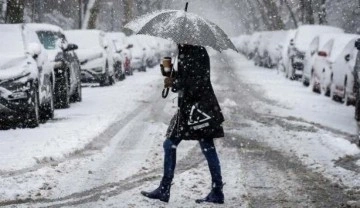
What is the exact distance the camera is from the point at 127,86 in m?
21.4

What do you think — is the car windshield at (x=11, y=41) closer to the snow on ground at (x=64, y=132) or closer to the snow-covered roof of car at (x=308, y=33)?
the snow on ground at (x=64, y=132)

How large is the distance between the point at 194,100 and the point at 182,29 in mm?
688

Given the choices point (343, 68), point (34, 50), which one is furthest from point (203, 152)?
point (343, 68)

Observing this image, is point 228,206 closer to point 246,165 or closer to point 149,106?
point 246,165

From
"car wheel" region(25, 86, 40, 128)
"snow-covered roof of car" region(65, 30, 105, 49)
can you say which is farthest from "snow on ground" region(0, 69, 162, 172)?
"snow-covered roof of car" region(65, 30, 105, 49)

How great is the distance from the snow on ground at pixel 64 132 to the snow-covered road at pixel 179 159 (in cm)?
2

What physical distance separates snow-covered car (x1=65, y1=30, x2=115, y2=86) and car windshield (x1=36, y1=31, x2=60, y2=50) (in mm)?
5309

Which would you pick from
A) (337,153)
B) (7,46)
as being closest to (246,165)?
(337,153)

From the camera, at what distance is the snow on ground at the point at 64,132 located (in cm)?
855

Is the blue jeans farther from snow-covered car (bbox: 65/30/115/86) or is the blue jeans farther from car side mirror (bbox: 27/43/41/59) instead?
snow-covered car (bbox: 65/30/115/86)

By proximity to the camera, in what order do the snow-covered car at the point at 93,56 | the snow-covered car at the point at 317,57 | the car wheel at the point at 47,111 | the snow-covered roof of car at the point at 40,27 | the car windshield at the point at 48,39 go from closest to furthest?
1. the car wheel at the point at 47,111
2. the snow-covered roof of car at the point at 40,27
3. the car windshield at the point at 48,39
4. the snow-covered car at the point at 317,57
5. the snow-covered car at the point at 93,56

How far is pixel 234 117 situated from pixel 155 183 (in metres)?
6.18

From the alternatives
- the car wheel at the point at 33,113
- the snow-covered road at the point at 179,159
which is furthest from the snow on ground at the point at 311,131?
the car wheel at the point at 33,113

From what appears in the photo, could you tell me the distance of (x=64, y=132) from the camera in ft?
35.0
